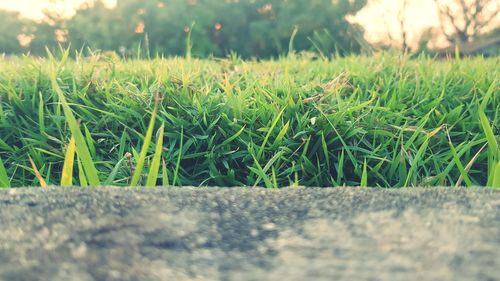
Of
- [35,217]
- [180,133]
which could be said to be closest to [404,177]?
[180,133]

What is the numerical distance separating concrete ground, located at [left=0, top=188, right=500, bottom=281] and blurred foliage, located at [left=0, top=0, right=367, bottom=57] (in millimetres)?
11382

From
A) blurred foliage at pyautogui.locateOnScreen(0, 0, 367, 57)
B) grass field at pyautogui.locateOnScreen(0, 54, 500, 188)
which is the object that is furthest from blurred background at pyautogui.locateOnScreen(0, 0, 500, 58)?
grass field at pyautogui.locateOnScreen(0, 54, 500, 188)

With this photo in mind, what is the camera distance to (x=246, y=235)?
555mm

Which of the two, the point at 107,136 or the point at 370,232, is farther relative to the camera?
the point at 107,136

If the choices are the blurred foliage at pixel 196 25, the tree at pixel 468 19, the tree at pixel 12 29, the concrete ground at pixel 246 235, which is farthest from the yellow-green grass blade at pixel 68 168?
the tree at pixel 12 29

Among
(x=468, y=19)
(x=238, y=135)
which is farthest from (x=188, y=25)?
(x=238, y=135)

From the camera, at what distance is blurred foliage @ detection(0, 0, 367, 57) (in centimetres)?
1222

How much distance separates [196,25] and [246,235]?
11776 mm

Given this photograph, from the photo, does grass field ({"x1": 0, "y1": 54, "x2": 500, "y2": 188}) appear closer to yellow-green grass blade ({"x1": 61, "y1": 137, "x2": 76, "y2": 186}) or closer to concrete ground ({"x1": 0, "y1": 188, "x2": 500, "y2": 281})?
yellow-green grass blade ({"x1": 61, "y1": 137, "x2": 76, "y2": 186})

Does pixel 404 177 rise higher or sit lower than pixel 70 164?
lower

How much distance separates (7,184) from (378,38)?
9.74 feet

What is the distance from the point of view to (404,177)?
1285mm

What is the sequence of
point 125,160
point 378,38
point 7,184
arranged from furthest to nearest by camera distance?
point 378,38, point 125,160, point 7,184

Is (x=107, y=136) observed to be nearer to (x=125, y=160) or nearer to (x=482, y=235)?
(x=125, y=160)
